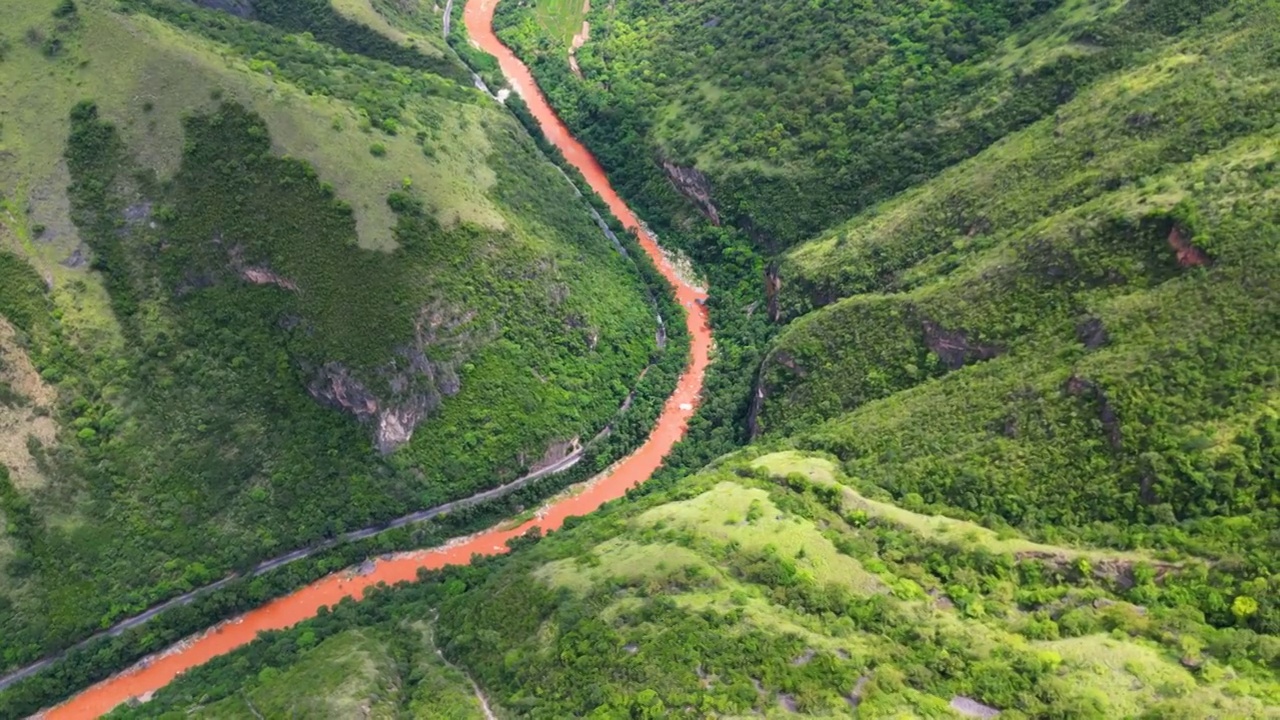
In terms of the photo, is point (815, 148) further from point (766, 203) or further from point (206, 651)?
point (206, 651)

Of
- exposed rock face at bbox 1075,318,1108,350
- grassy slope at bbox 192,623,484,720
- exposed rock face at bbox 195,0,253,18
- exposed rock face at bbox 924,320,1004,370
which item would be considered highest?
exposed rock face at bbox 1075,318,1108,350

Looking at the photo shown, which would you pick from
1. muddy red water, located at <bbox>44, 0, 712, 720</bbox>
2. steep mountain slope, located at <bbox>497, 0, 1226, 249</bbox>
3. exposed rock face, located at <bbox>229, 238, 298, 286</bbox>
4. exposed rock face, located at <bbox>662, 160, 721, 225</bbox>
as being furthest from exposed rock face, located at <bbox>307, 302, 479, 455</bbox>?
steep mountain slope, located at <bbox>497, 0, 1226, 249</bbox>

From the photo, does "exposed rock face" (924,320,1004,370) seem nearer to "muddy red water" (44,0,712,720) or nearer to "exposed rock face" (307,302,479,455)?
"muddy red water" (44,0,712,720)

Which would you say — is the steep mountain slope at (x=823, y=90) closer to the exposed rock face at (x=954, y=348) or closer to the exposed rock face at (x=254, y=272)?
the exposed rock face at (x=954, y=348)

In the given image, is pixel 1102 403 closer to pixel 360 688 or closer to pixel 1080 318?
pixel 1080 318

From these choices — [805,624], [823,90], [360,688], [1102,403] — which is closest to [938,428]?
[1102,403]

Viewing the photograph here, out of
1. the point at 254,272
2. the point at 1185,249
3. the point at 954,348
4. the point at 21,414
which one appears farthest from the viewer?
the point at 254,272
